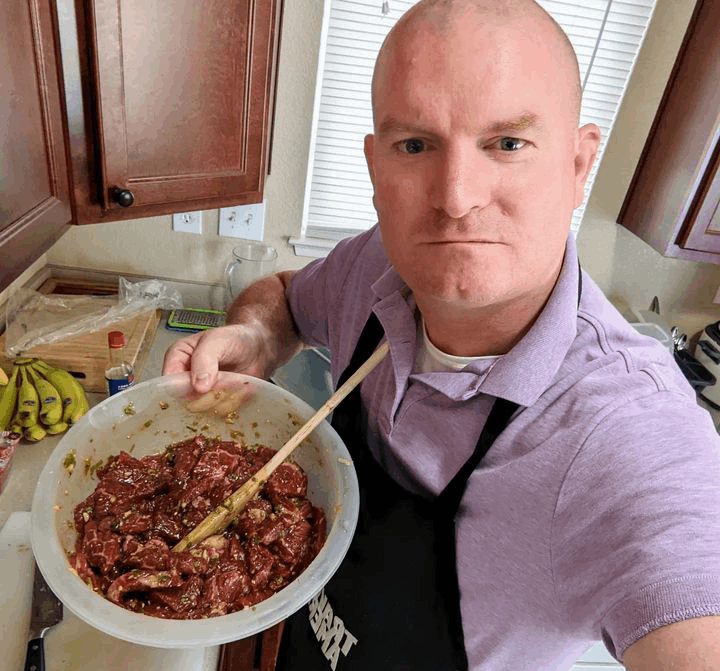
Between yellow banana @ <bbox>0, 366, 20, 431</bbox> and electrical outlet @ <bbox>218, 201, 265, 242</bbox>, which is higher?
electrical outlet @ <bbox>218, 201, 265, 242</bbox>

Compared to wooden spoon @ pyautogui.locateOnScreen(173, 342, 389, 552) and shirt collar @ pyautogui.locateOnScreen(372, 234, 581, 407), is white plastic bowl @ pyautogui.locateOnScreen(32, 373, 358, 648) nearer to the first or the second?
wooden spoon @ pyautogui.locateOnScreen(173, 342, 389, 552)

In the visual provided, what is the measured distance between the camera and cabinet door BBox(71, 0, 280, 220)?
2.95ft

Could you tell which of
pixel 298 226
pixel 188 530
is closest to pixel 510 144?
pixel 188 530

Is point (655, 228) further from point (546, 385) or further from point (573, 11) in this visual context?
point (546, 385)

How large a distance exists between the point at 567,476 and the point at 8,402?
3.82 ft

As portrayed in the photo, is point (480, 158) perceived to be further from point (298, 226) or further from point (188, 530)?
point (298, 226)

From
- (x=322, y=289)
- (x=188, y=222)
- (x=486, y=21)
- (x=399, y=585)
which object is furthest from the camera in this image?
(x=188, y=222)

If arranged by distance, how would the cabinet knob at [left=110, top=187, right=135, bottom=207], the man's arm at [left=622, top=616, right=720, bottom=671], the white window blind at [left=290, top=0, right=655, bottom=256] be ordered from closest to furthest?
the man's arm at [left=622, top=616, right=720, bottom=671]
the cabinet knob at [left=110, top=187, right=135, bottom=207]
the white window blind at [left=290, top=0, right=655, bottom=256]

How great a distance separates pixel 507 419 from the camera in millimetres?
659

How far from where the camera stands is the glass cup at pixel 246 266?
165cm

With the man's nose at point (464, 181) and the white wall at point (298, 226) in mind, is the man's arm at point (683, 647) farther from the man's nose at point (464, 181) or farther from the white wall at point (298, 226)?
the white wall at point (298, 226)

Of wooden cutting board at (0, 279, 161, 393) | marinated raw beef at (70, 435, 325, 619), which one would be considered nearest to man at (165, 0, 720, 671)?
marinated raw beef at (70, 435, 325, 619)

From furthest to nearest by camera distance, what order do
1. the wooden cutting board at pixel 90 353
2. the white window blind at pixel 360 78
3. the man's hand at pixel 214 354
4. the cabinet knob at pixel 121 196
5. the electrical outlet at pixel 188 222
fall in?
the electrical outlet at pixel 188 222 → the white window blind at pixel 360 78 → the wooden cutting board at pixel 90 353 → the cabinet knob at pixel 121 196 → the man's hand at pixel 214 354

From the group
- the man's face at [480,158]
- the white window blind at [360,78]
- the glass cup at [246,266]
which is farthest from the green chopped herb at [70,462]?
the white window blind at [360,78]
